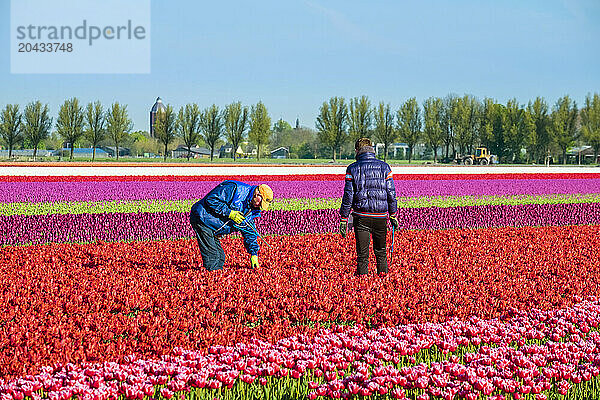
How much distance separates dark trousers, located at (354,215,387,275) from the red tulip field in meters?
0.18

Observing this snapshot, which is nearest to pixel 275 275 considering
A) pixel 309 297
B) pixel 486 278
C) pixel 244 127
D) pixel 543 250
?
pixel 309 297

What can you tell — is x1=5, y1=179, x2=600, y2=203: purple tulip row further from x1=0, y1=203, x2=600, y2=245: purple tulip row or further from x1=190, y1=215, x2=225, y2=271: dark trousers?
x1=190, y1=215, x2=225, y2=271: dark trousers

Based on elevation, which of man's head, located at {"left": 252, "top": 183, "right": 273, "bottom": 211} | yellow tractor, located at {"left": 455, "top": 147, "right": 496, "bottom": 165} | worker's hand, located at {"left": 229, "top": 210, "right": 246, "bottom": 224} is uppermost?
yellow tractor, located at {"left": 455, "top": 147, "right": 496, "bottom": 165}

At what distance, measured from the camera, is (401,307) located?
6.26 meters

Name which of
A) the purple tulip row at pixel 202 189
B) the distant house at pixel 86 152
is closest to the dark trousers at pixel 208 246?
the purple tulip row at pixel 202 189

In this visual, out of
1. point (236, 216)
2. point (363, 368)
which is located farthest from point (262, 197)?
point (363, 368)

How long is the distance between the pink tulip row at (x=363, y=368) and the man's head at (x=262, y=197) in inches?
77.2

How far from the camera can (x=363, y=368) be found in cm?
430

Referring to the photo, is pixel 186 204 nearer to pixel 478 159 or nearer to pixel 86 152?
pixel 478 159

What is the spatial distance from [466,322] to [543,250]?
16.2 feet

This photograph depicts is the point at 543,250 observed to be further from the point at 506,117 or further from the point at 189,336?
the point at 506,117

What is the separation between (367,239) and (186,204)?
32.3 feet

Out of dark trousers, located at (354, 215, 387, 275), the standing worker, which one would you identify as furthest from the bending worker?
dark trousers, located at (354, 215, 387, 275)

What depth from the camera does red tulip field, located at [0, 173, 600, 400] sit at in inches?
164
